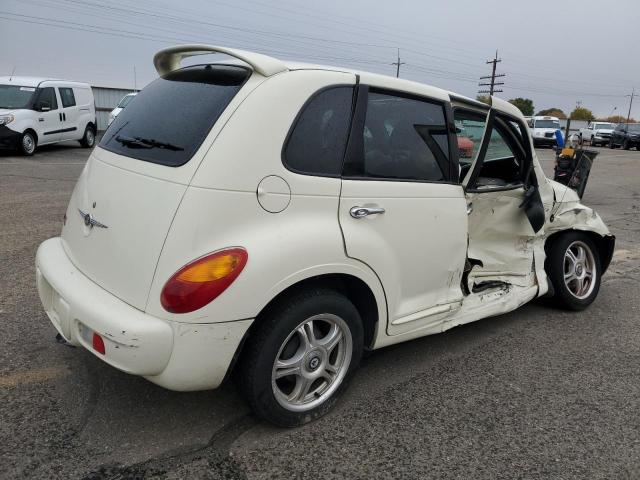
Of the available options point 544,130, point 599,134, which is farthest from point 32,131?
point 599,134

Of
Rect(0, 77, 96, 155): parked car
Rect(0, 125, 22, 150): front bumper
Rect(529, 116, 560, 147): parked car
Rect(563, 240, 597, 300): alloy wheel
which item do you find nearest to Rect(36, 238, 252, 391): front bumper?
Rect(563, 240, 597, 300): alloy wheel

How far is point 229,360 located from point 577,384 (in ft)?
7.21

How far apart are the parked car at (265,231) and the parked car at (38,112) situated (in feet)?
39.2

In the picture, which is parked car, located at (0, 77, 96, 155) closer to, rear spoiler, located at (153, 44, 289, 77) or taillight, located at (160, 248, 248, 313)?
rear spoiler, located at (153, 44, 289, 77)

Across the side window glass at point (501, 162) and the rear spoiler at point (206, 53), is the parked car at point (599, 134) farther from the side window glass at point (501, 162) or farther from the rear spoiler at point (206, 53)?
the rear spoiler at point (206, 53)

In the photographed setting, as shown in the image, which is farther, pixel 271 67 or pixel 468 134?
pixel 468 134

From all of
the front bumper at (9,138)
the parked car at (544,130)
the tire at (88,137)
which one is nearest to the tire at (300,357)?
the front bumper at (9,138)

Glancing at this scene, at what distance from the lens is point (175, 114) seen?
269cm

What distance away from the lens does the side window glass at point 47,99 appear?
45.5ft

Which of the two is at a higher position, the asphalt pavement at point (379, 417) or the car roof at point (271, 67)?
the car roof at point (271, 67)

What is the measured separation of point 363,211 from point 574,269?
2.66m

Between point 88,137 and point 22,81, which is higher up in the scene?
point 22,81

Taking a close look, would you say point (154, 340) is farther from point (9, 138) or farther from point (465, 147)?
point (9, 138)

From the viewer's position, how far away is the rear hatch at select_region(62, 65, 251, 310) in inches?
92.0
